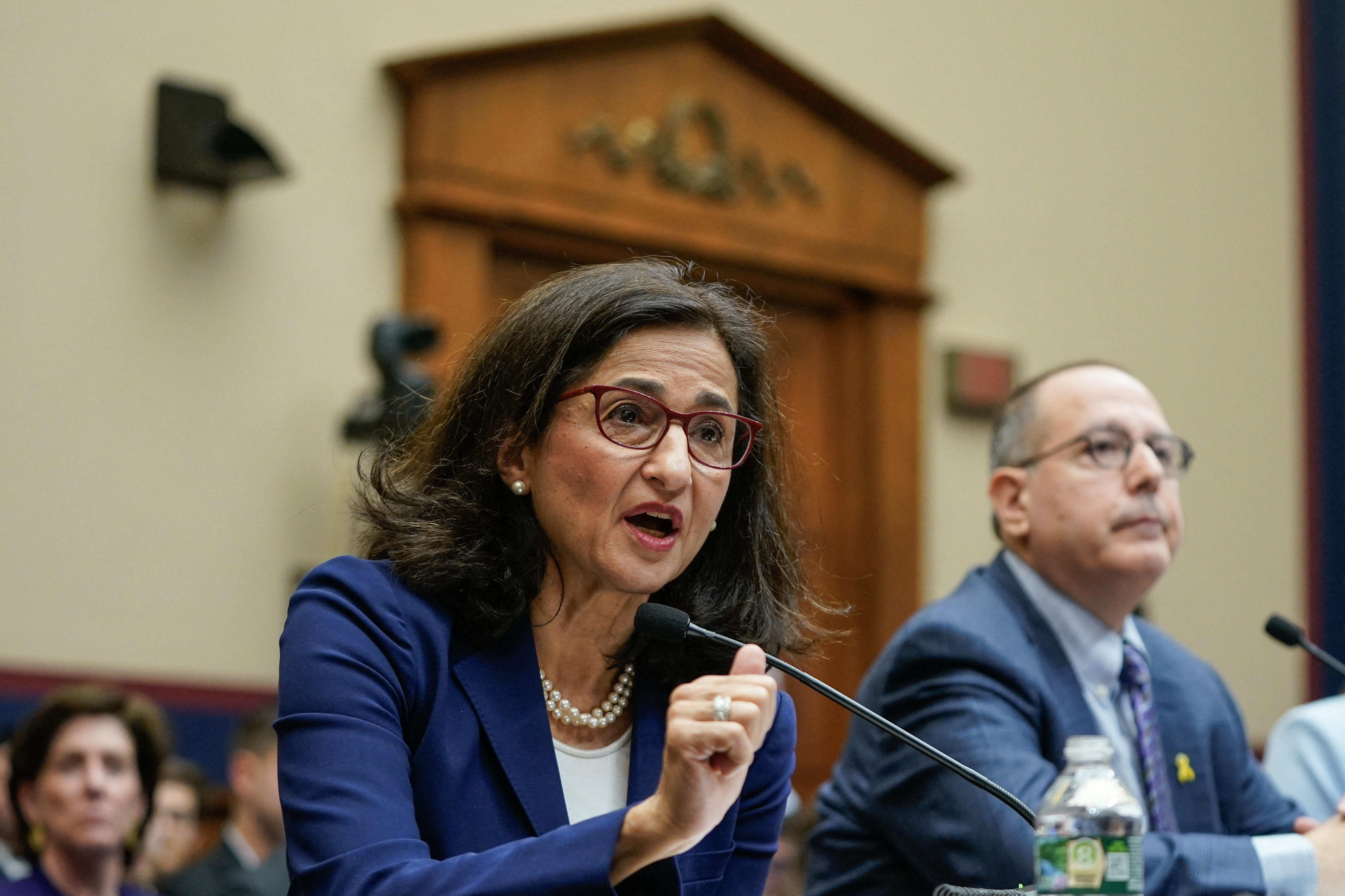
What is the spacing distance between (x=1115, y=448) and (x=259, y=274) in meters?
2.62

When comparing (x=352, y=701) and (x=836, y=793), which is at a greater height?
(x=352, y=701)

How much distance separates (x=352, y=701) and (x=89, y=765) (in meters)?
2.07

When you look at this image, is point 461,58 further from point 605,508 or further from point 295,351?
point 605,508

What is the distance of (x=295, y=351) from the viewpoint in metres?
4.43

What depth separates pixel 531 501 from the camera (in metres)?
1.89

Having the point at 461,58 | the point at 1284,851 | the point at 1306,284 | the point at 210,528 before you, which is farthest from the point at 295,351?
the point at 1306,284

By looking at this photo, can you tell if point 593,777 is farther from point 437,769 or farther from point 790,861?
point 790,861

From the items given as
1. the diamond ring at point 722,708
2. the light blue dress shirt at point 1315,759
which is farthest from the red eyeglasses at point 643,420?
the light blue dress shirt at point 1315,759

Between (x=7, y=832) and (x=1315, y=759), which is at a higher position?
(x=1315, y=759)

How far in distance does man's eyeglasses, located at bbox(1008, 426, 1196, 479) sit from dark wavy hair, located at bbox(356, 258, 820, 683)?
63cm

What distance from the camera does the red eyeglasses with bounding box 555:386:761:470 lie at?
179cm

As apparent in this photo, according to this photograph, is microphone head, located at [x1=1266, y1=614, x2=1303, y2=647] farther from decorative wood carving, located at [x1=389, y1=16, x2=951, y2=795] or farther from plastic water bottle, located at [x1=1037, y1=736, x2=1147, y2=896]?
decorative wood carving, located at [x1=389, y1=16, x2=951, y2=795]

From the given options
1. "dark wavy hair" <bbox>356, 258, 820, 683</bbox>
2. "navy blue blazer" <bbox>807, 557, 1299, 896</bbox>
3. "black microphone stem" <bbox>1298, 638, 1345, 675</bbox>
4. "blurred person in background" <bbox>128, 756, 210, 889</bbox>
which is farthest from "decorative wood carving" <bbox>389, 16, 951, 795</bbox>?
"dark wavy hair" <bbox>356, 258, 820, 683</bbox>

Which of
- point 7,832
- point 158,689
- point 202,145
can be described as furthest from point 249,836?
point 202,145
